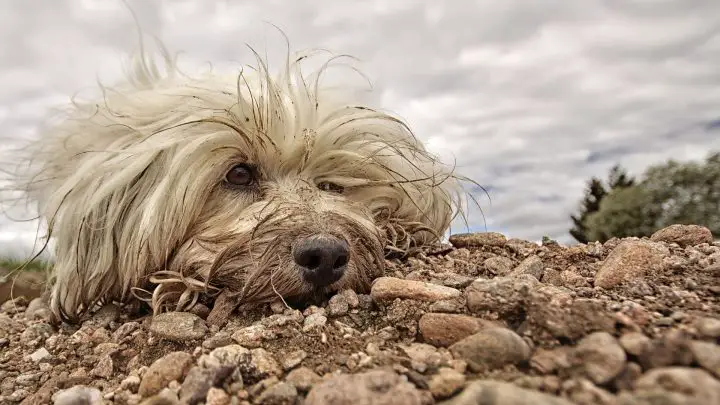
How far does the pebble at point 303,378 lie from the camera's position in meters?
2.20

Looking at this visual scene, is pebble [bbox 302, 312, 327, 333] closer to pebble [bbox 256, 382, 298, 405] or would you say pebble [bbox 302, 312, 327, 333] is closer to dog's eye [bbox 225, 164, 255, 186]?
pebble [bbox 256, 382, 298, 405]

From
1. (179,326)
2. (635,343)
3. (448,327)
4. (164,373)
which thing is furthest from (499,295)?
(179,326)

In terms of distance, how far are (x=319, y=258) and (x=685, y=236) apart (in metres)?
2.22

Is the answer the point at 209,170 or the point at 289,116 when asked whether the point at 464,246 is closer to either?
the point at 289,116

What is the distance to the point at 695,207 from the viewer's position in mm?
20641

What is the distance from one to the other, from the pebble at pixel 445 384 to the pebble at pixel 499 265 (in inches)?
65.4

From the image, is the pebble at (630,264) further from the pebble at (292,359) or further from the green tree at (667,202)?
the green tree at (667,202)

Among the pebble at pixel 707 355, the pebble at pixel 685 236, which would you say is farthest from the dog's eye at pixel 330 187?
the pebble at pixel 707 355

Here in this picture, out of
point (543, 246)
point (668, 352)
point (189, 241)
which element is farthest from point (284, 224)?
point (668, 352)

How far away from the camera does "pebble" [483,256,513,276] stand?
367 cm

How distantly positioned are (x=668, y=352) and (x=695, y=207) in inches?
841

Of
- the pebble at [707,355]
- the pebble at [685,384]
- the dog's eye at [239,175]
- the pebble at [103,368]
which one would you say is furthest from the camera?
the dog's eye at [239,175]

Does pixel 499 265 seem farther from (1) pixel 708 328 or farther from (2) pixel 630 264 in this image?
(1) pixel 708 328

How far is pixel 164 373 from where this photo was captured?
2.54 m
